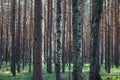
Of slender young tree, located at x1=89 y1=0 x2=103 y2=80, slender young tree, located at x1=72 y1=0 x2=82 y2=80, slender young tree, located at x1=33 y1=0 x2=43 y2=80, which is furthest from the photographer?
Answer: slender young tree, located at x1=89 y1=0 x2=103 y2=80

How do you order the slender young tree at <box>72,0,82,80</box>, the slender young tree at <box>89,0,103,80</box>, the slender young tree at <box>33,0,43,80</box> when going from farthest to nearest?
1. the slender young tree at <box>89,0,103,80</box>
2. the slender young tree at <box>72,0,82,80</box>
3. the slender young tree at <box>33,0,43,80</box>

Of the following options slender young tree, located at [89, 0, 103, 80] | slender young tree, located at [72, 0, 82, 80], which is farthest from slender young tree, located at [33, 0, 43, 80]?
slender young tree, located at [89, 0, 103, 80]

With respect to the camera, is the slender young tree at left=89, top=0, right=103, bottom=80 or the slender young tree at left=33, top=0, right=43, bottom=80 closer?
the slender young tree at left=33, top=0, right=43, bottom=80

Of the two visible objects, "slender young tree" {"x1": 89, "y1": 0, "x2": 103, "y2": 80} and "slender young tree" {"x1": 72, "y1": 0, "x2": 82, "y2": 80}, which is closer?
"slender young tree" {"x1": 72, "y1": 0, "x2": 82, "y2": 80}

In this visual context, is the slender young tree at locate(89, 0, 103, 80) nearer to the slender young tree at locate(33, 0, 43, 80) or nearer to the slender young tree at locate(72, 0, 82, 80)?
the slender young tree at locate(72, 0, 82, 80)

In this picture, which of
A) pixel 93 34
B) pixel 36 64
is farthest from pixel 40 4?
pixel 93 34

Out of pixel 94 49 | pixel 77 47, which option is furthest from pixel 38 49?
pixel 94 49

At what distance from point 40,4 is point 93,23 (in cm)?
608

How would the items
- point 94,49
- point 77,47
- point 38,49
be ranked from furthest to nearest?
1. point 94,49
2. point 77,47
3. point 38,49

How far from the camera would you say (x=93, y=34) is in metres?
Answer: 13.0

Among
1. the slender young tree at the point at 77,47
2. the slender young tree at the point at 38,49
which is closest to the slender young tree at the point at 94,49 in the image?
the slender young tree at the point at 77,47

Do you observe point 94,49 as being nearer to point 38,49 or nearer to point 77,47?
point 77,47

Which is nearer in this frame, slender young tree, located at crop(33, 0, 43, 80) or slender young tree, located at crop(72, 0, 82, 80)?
slender young tree, located at crop(33, 0, 43, 80)

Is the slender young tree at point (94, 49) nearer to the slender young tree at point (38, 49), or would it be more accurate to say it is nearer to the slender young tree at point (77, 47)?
the slender young tree at point (77, 47)
